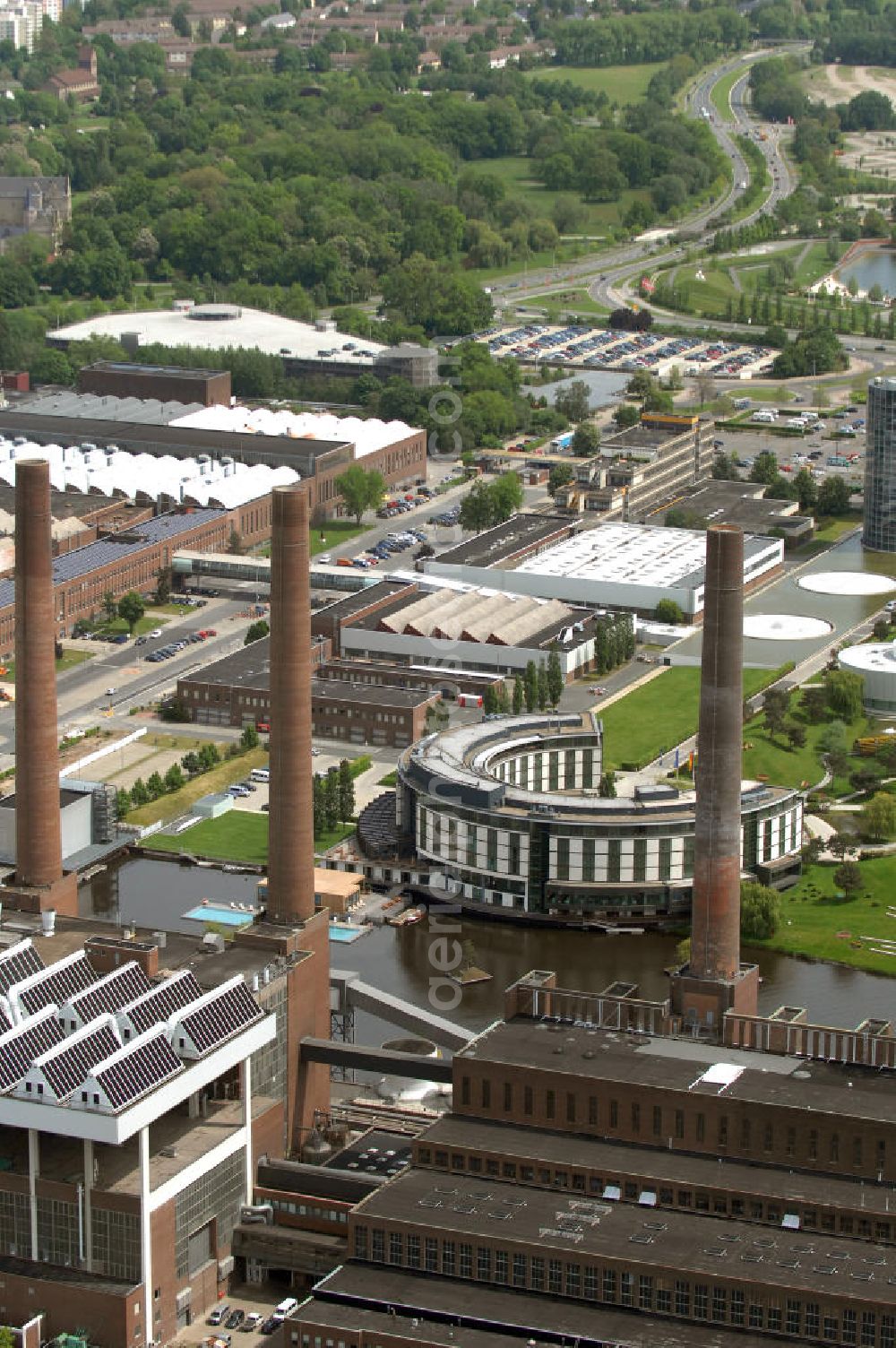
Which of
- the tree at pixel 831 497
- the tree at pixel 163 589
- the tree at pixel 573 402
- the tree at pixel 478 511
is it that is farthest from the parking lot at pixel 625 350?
the tree at pixel 163 589

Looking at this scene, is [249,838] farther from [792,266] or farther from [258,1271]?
[792,266]

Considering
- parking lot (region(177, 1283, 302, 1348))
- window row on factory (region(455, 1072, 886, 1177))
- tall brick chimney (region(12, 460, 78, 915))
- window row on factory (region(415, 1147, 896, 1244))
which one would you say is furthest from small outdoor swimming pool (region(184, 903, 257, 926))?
window row on factory (region(415, 1147, 896, 1244))

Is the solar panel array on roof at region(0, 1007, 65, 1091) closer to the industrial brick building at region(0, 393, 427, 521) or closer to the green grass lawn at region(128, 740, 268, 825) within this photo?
the green grass lawn at region(128, 740, 268, 825)

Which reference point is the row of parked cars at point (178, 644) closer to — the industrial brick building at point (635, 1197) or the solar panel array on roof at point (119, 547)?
the solar panel array on roof at point (119, 547)

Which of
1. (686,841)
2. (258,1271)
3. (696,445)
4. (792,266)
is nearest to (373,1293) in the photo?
(258,1271)

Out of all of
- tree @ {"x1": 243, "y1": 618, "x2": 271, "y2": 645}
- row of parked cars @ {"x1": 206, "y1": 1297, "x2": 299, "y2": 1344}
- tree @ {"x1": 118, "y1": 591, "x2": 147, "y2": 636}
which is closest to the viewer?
row of parked cars @ {"x1": 206, "y1": 1297, "x2": 299, "y2": 1344}

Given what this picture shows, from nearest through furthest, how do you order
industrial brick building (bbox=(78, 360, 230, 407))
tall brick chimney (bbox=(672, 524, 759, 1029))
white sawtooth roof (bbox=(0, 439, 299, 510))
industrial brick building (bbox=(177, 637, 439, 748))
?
tall brick chimney (bbox=(672, 524, 759, 1029))
industrial brick building (bbox=(177, 637, 439, 748))
white sawtooth roof (bbox=(0, 439, 299, 510))
industrial brick building (bbox=(78, 360, 230, 407))
